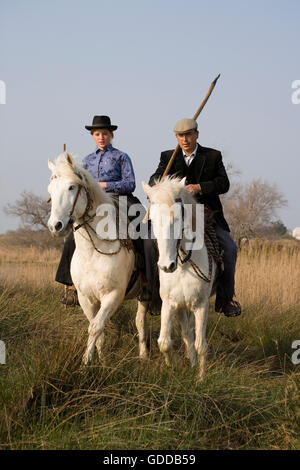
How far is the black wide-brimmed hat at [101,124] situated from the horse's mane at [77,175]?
1191mm

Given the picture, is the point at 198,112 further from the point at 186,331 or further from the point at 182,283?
the point at 186,331

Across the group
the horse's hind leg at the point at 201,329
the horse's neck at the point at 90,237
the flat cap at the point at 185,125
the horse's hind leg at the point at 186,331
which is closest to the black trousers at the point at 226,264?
the horse's hind leg at the point at 186,331

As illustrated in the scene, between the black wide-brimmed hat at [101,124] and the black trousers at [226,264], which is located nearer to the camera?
the black trousers at [226,264]

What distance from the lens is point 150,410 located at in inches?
177

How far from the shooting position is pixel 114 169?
7336 mm

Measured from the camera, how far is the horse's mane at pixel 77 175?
6.07 metres

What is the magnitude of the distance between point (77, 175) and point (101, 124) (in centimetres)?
143

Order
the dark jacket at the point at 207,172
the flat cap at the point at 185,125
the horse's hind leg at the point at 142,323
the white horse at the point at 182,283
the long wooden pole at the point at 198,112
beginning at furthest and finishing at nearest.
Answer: the horse's hind leg at the point at 142,323 → the long wooden pole at the point at 198,112 → the dark jacket at the point at 207,172 → the flat cap at the point at 185,125 → the white horse at the point at 182,283

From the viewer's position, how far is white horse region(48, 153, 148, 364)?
6.07 metres

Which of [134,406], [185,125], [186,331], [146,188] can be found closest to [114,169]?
[185,125]

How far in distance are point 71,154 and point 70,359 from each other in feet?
8.13

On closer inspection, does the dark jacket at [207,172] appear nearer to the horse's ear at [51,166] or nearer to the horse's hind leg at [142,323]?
the horse's ear at [51,166]

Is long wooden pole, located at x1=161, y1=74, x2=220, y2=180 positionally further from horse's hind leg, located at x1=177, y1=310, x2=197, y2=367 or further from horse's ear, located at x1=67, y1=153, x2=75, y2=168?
horse's hind leg, located at x1=177, y1=310, x2=197, y2=367
